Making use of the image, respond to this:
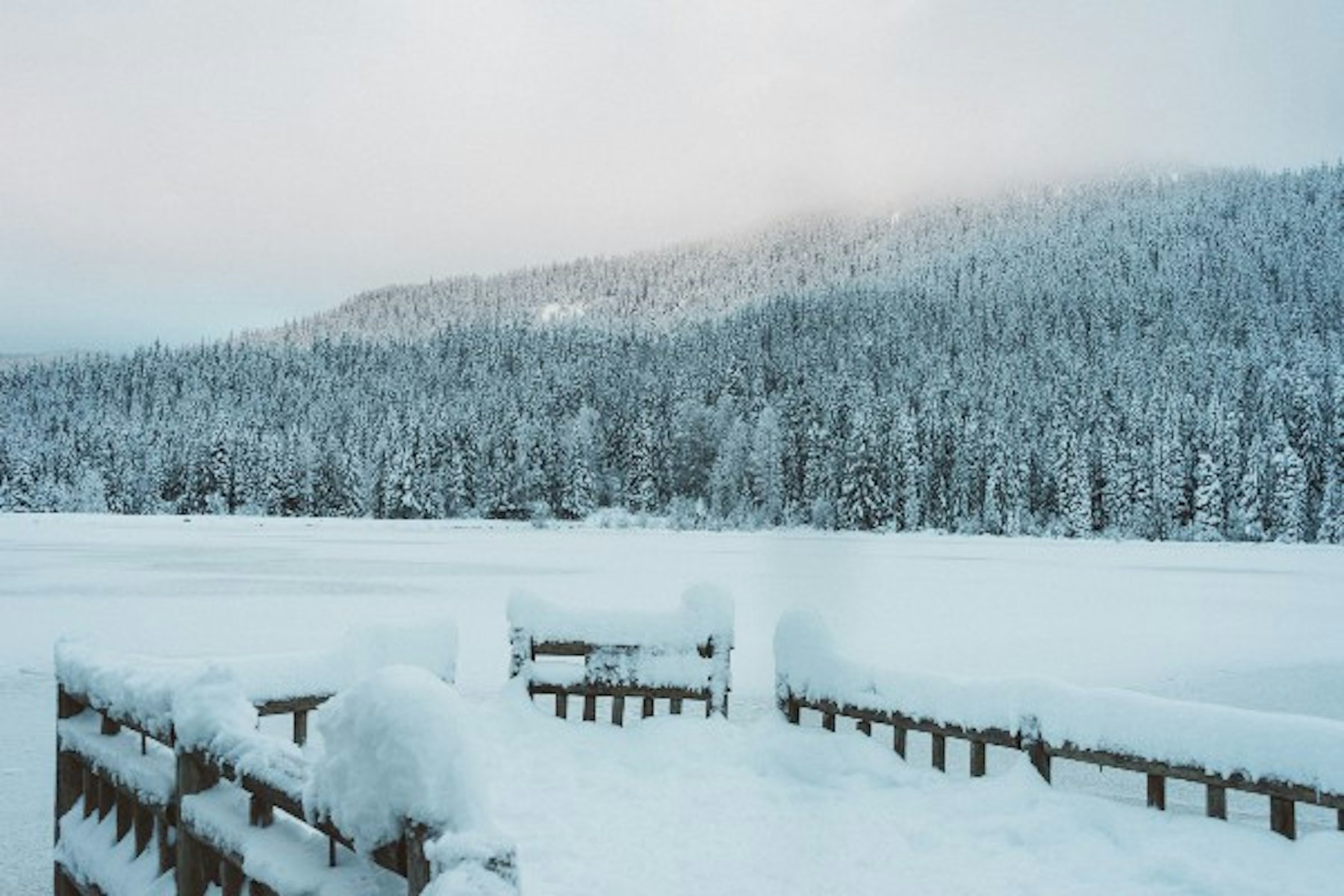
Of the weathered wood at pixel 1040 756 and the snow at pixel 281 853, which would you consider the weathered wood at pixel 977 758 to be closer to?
the weathered wood at pixel 1040 756

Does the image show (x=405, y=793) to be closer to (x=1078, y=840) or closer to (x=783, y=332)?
(x=1078, y=840)

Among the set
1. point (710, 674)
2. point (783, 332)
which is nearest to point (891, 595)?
point (710, 674)

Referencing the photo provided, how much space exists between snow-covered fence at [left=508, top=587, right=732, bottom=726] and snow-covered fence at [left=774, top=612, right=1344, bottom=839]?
20.3 inches

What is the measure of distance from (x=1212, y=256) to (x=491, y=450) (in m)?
129

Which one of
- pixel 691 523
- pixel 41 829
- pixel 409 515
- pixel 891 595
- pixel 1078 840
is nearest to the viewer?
pixel 1078 840

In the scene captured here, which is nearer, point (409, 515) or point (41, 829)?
point (41, 829)

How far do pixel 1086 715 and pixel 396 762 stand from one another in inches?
168

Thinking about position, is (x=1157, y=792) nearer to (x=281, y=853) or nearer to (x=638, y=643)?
(x=638, y=643)

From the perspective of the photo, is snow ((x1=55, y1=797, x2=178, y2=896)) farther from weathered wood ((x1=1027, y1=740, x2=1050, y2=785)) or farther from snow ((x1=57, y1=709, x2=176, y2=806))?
weathered wood ((x1=1027, y1=740, x2=1050, y2=785))

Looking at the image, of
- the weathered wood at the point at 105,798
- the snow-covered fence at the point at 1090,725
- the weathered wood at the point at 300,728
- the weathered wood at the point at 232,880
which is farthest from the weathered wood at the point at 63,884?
the snow-covered fence at the point at 1090,725

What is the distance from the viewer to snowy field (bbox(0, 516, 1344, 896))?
5.45 meters

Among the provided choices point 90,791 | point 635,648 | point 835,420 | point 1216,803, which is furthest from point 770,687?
point 835,420

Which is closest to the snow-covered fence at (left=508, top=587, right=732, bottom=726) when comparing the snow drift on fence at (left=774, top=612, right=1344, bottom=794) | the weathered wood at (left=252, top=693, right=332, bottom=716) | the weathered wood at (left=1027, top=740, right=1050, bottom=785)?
the snow drift on fence at (left=774, top=612, right=1344, bottom=794)

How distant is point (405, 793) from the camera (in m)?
2.35
